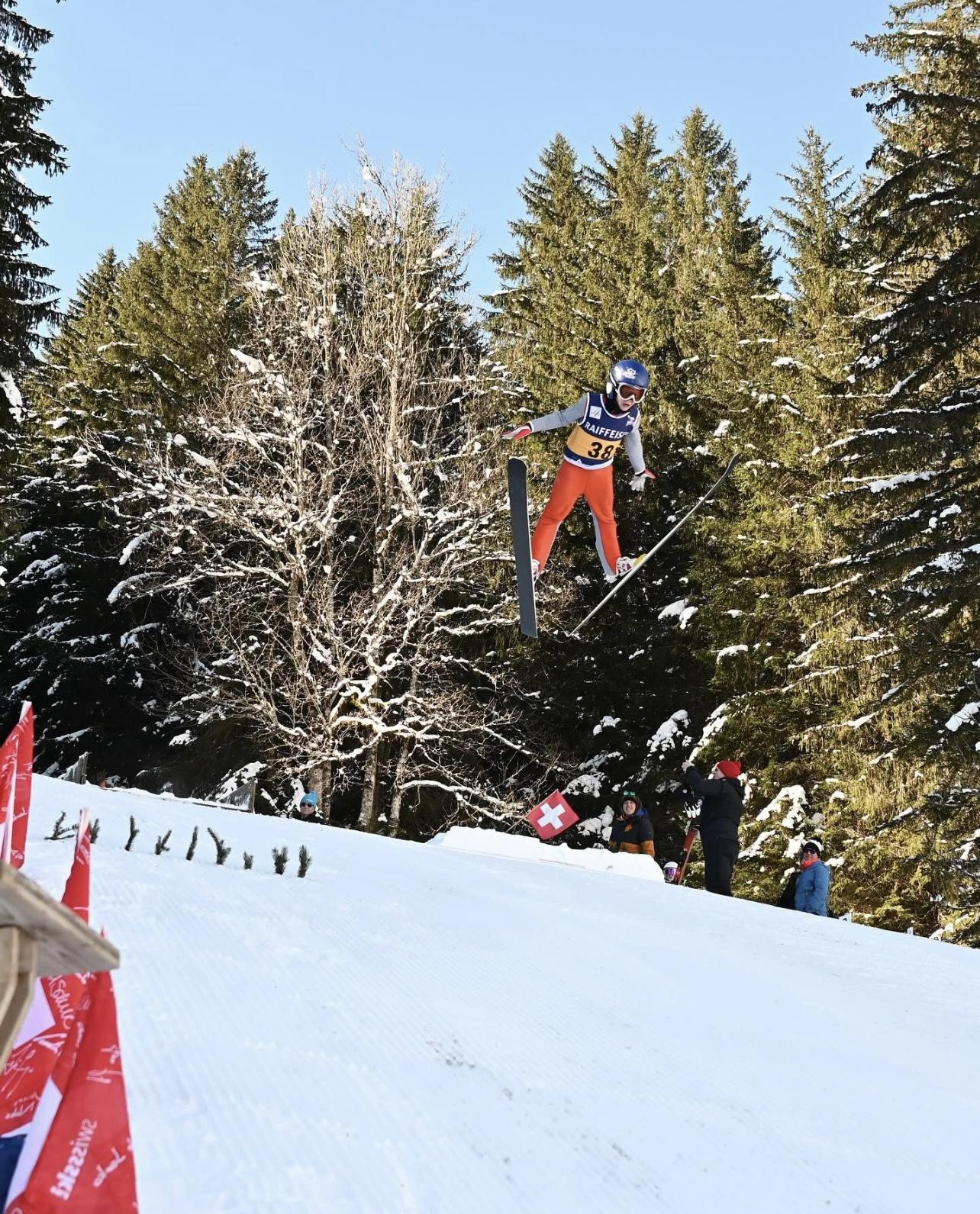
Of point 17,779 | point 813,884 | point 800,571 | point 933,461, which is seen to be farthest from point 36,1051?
point 800,571

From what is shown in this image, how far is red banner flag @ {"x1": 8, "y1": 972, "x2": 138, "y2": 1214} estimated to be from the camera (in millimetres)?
1698

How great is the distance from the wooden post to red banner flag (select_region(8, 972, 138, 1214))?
40cm

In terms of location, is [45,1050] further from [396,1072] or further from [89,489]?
[89,489]

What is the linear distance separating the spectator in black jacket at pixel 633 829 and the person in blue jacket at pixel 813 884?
6.63 ft

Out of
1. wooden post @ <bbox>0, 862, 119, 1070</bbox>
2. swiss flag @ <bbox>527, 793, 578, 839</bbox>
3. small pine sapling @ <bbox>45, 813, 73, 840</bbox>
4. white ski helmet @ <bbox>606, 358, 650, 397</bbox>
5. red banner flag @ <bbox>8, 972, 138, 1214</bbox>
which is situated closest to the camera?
wooden post @ <bbox>0, 862, 119, 1070</bbox>

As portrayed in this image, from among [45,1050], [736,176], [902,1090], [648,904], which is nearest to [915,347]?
[648,904]

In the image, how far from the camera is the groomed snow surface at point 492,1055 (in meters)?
2.74

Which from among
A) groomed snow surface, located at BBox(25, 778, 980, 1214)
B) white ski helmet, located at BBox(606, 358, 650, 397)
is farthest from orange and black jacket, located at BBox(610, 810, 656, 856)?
white ski helmet, located at BBox(606, 358, 650, 397)

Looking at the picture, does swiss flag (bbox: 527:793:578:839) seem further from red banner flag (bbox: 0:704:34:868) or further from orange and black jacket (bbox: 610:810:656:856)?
red banner flag (bbox: 0:704:34:868)

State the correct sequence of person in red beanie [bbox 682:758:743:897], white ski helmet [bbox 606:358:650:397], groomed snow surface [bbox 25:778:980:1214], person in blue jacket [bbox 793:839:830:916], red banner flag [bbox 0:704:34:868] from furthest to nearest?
person in red beanie [bbox 682:758:743:897]
person in blue jacket [bbox 793:839:830:916]
white ski helmet [bbox 606:358:650:397]
red banner flag [bbox 0:704:34:868]
groomed snow surface [bbox 25:778:980:1214]

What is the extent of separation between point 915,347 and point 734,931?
7.94m

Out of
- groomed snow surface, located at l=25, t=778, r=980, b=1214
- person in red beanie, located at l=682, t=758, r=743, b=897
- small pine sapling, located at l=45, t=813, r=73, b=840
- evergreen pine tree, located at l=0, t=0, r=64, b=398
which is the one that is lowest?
groomed snow surface, located at l=25, t=778, r=980, b=1214

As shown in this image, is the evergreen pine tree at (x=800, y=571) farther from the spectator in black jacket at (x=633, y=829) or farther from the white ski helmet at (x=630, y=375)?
the white ski helmet at (x=630, y=375)

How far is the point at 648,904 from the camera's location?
7914 millimetres
